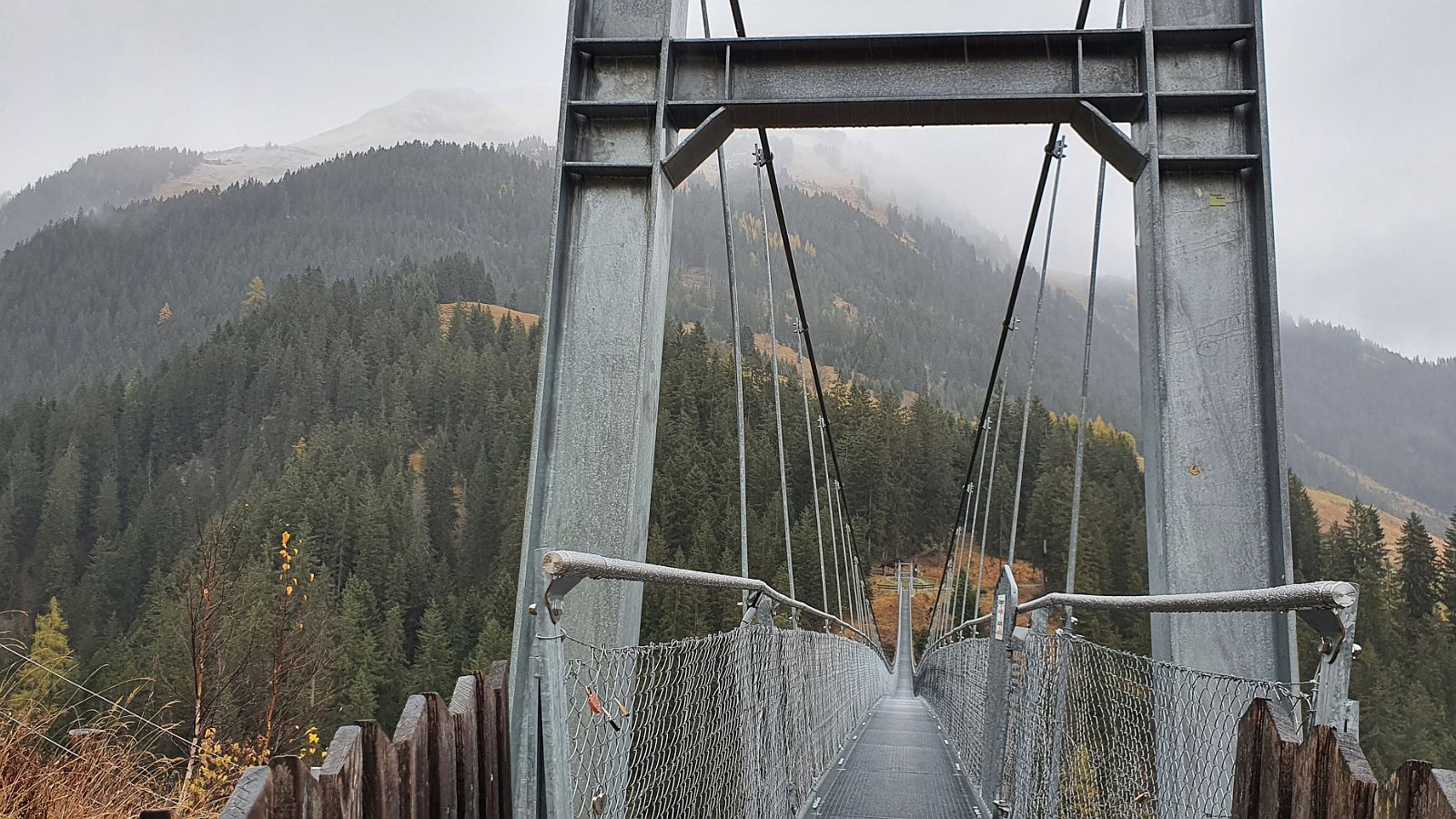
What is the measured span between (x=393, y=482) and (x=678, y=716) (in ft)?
185

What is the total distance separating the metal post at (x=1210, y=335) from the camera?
9.29 feet

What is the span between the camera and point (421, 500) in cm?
6028

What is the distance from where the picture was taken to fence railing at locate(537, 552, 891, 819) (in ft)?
4.40

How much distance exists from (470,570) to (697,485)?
1472 cm

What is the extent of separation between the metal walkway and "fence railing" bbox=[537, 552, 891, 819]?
20 centimetres

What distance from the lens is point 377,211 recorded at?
110 meters

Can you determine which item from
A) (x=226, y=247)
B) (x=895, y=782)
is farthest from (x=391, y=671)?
(x=226, y=247)

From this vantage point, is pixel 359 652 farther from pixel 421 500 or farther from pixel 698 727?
pixel 698 727

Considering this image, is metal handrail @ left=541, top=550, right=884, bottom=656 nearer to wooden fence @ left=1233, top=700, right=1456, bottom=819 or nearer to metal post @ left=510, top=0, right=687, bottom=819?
metal post @ left=510, top=0, right=687, bottom=819

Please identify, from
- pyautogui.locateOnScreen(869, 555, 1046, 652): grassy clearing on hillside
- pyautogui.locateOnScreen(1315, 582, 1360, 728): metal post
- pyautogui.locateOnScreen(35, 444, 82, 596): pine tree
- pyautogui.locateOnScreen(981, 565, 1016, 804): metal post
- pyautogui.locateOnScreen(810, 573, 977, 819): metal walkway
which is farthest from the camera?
pyautogui.locateOnScreen(35, 444, 82, 596): pine tree

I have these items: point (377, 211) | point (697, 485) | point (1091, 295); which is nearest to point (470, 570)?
point (697, 485)

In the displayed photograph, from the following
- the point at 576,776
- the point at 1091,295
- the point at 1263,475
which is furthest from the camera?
the point at 1091,295

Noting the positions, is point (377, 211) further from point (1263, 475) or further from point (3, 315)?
point (1263, 475)

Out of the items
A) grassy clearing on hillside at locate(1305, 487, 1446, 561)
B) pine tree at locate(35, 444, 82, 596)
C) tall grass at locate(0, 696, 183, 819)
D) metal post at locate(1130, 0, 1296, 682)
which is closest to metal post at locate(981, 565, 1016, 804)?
metal post at locate(1130, 0, 1296, 682)
